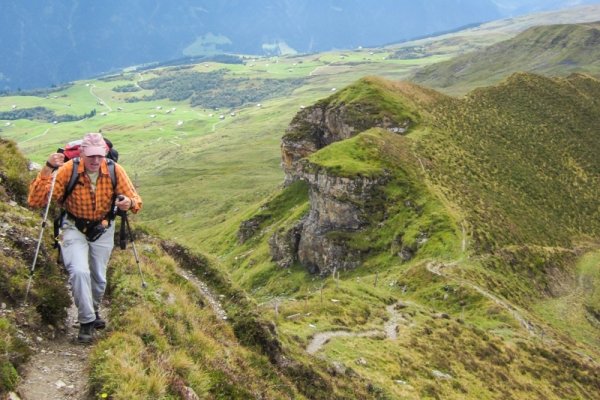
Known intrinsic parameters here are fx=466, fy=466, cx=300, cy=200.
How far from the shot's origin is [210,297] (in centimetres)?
1938

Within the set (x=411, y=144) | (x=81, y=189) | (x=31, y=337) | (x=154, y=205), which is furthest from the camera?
(x=154, y=205)

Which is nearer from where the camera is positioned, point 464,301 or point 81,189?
point 81,189

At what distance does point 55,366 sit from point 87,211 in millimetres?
3864

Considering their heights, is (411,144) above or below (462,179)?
above

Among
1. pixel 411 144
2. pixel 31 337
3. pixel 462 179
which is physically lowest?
pixel 462 179

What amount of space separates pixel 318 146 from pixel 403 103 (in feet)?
75.1

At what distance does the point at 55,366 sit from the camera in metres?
10.6

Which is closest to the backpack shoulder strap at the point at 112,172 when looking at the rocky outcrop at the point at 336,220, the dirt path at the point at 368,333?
the dirt path at the point at 368,333

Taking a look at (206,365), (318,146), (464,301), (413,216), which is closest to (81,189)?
(206,365)

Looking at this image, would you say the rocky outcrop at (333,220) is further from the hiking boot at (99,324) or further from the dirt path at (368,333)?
the hiking boot at (99,324)

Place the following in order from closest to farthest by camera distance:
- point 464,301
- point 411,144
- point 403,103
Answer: point 464,301 → point 411,144 → point 403,103

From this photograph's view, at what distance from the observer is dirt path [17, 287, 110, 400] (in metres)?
9.75

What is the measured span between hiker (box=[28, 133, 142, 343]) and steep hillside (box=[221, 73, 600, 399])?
48.7ft

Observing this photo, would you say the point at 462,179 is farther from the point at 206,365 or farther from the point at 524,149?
the point at 206,365
